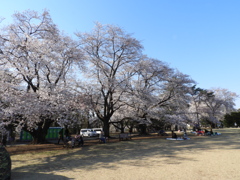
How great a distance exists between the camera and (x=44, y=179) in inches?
243

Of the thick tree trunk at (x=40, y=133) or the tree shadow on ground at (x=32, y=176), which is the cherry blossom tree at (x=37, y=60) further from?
the tree shadow on ground at (x=32, y=176)

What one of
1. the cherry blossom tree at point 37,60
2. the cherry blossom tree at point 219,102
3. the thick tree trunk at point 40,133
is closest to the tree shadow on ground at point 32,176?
the cherry blossom tree at point 37,60

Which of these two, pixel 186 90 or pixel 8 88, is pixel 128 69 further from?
pixel 8 88

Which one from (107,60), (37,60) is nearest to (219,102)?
(107,60)

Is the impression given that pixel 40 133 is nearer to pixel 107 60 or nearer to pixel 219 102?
pixel 107 60

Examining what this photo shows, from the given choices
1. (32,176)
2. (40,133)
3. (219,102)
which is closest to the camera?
(32,176)

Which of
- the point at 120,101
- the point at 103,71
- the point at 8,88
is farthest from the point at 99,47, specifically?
the point at 8,88

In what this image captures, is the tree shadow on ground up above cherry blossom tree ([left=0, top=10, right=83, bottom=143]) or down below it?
below

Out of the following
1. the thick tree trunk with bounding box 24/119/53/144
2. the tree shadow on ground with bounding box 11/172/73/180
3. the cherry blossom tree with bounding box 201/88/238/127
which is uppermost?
Answer: the cherry blossom tree with bounding box 201/88/238/127

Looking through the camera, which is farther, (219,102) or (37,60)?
(219,102)

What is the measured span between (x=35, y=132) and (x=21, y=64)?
7.50m

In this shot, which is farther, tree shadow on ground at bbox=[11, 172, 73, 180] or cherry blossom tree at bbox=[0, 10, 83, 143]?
cherry blossom tree at bbox=[0, 10, 83, 143]

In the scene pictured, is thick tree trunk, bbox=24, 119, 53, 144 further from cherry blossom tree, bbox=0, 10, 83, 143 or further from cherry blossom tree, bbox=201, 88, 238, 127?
cherry blossom tree, bbox=201, 88, 238, 127

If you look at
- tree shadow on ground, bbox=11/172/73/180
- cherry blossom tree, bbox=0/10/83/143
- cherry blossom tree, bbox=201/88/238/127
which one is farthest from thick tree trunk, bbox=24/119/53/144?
cherry blossom tree, bbox=201/88/238/127
